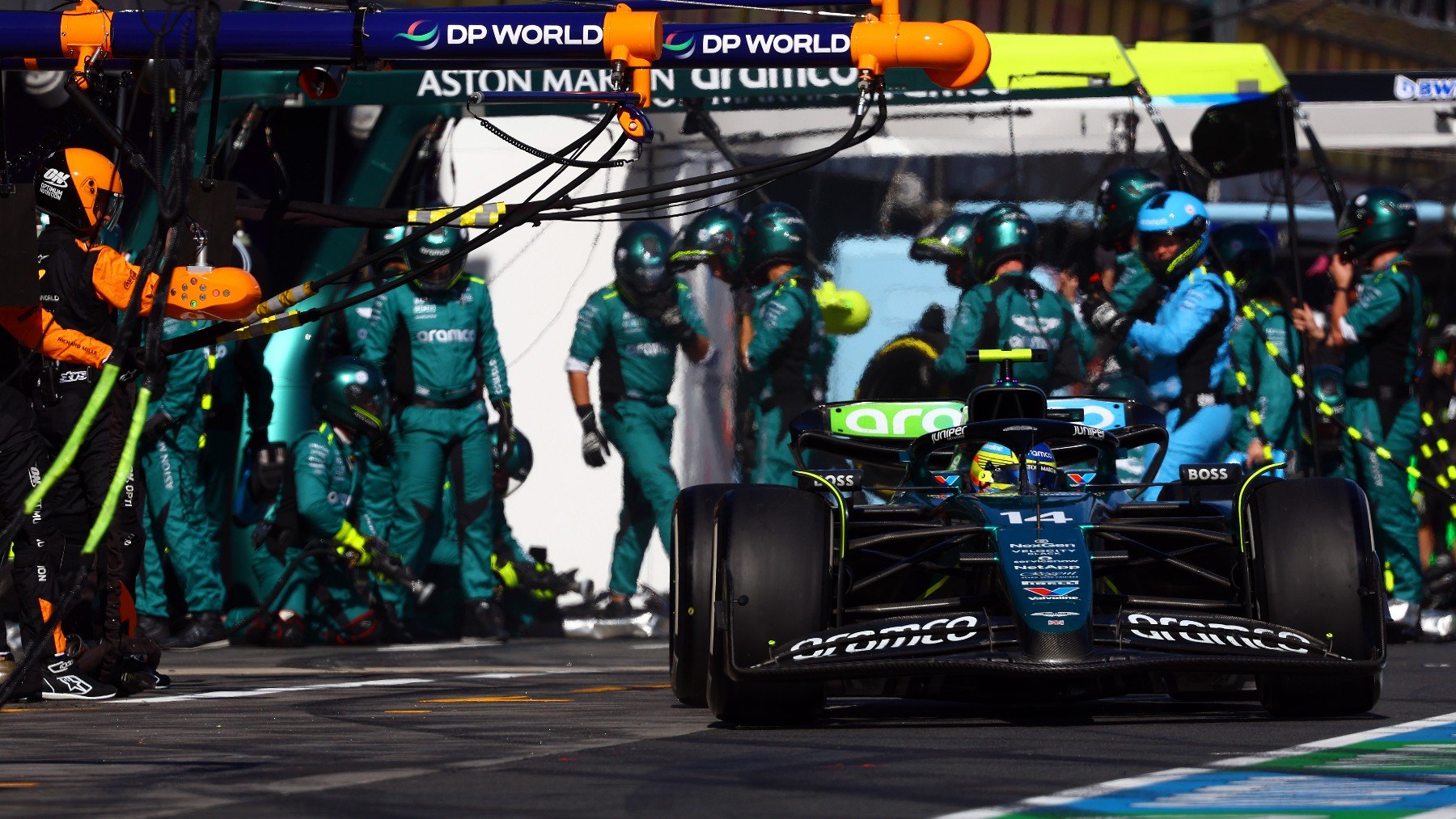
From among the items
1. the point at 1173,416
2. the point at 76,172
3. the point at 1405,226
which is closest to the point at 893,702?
the point at 76,172

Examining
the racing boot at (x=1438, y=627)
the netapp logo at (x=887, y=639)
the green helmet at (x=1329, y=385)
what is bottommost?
the racing boot at (x=1438, y=627)

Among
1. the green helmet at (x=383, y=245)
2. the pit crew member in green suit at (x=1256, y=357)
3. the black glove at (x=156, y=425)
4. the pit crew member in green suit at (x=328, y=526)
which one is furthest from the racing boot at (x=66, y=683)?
the pit crew member in green suit at (x=1256, y=357)

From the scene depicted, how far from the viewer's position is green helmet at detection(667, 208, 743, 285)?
510 inches

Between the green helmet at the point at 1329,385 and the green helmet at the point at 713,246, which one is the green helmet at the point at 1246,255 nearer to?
the green helmet at the point at 1329,385

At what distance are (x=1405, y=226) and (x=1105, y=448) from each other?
4.61 metres

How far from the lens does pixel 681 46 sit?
8227 millimetres

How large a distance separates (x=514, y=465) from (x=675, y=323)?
122 centimetres

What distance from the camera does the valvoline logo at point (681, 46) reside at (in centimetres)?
822

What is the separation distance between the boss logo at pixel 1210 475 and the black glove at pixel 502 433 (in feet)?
18.5

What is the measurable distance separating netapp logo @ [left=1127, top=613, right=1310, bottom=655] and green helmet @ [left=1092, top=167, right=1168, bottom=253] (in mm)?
5917

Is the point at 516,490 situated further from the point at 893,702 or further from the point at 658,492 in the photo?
the point at 893,702

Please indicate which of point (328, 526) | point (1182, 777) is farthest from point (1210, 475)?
point (328, 526)

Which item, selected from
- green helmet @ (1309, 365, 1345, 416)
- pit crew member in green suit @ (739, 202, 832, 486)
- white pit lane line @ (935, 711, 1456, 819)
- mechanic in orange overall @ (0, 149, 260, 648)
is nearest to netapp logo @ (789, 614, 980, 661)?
white pit lane line @ (935, 711, 1456, 819)

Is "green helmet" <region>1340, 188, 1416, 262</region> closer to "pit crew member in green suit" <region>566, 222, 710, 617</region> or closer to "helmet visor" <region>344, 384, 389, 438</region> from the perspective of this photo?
"pit crew member in green suit" <region>566, 222, 710, 617</region>
